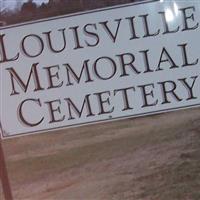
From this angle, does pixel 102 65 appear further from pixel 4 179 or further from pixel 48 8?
pixel 4 179

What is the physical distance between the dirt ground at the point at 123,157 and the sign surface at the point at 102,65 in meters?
0.04

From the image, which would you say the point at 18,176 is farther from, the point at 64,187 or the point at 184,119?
the point at 184,119

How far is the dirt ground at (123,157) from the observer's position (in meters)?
2.10

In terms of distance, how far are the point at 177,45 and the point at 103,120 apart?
34cm

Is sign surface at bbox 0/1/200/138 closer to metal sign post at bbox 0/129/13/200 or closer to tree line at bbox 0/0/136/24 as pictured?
tree line at bbox 0/0/136/24

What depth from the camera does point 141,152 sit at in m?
2.11

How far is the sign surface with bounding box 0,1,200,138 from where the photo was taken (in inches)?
81.0

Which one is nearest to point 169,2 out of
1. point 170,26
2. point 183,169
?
point 170,26

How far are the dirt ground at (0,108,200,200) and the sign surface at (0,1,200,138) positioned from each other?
1.7 inches

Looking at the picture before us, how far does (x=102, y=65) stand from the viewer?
81.9 inches

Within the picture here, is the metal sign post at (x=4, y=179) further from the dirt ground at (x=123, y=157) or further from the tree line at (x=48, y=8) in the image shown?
the tree line at (x=48, y=8)

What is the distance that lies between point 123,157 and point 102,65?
31 centimetres

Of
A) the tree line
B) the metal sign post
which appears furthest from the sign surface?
the metal sign post

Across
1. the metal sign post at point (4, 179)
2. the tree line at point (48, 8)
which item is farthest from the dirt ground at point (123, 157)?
the tree line at point (48, 8)
